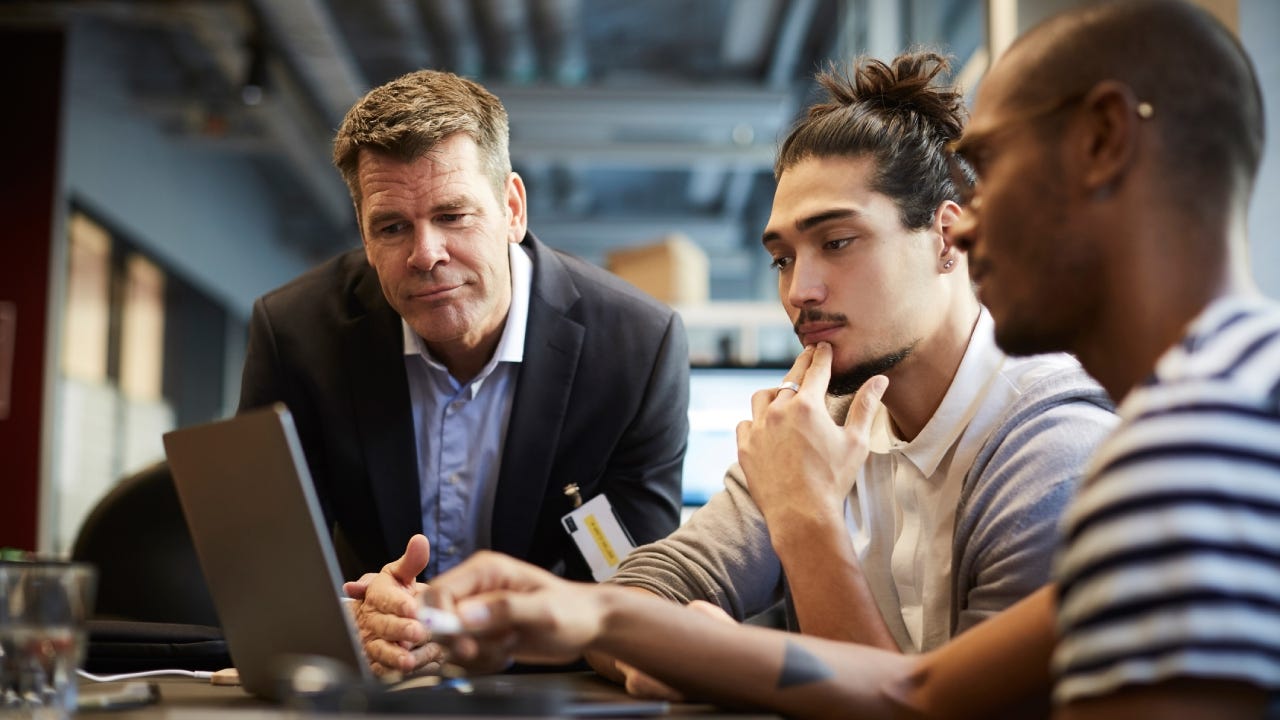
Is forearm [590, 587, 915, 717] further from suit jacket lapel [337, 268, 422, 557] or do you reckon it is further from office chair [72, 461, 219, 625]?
office chair [72, 461, 219, 625]

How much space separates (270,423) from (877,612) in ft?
2.31

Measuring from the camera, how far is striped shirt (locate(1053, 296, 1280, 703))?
771mm

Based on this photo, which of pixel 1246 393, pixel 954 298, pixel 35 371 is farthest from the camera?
pixel 35 371

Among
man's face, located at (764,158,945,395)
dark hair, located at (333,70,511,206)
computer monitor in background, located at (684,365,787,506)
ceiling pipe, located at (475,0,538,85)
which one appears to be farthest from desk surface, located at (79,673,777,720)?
ceiling pipe, located at (475,0,538,85)

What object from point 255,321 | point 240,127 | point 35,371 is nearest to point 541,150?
point 240,127

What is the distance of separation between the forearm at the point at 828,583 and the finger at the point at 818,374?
0.65ft

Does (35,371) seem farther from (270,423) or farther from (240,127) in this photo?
(270,423)

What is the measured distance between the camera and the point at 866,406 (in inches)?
64.0

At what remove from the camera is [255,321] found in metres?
2.26

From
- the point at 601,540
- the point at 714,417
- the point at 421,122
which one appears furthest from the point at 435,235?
the point at 714,417

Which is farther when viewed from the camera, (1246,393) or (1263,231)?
(1263,231)

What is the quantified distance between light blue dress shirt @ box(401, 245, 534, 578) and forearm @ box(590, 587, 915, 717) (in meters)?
1.04

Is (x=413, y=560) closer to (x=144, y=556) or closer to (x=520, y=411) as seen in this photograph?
(x=520, y=411)

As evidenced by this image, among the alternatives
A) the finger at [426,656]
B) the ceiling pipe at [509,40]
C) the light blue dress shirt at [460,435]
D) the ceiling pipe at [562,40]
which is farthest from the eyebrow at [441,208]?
the ceiling pipe at [562,40]
